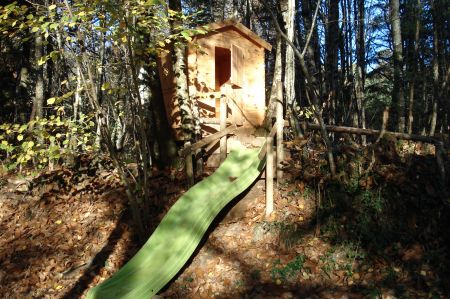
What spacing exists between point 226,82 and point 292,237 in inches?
199

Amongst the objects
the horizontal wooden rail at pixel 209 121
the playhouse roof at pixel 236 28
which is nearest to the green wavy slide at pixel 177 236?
the horizontal wooden rail at pixel 209 121

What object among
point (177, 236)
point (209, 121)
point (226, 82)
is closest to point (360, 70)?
point (226, 82)

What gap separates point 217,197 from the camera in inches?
229

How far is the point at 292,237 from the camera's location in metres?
5.38

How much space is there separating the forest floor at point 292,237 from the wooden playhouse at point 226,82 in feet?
7.26

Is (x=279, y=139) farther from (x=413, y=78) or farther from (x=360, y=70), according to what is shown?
(x=360, y=70)

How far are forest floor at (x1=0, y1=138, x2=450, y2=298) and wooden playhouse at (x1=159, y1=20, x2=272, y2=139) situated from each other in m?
2.21

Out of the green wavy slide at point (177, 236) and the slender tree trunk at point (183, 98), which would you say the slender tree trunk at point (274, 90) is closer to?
the slender tree trunk at point (183, 98)

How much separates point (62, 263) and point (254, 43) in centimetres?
724

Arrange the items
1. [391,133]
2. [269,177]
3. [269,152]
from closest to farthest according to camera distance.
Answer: [391,133] → [269,177] → [269,152]

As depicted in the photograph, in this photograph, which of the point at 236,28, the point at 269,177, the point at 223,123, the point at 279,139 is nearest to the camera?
the point at 269,177

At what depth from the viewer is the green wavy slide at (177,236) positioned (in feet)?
14.9

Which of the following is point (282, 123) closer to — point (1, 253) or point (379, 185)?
point (379, 185)

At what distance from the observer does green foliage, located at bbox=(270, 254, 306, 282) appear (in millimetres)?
4763
